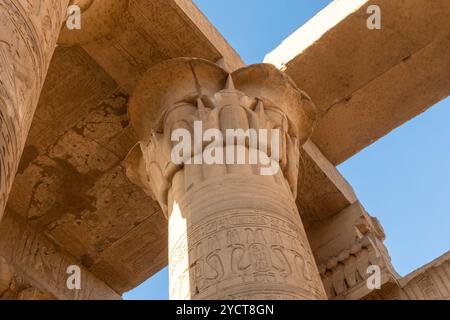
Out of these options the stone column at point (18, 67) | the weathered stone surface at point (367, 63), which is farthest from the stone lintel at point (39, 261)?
the stone column at point (18, 67)

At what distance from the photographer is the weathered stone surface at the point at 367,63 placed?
7641 millimetres

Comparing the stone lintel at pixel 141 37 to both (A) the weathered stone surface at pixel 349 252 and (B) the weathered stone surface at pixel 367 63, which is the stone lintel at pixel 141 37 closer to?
(B) the weathered stone surface at pixel 367 63

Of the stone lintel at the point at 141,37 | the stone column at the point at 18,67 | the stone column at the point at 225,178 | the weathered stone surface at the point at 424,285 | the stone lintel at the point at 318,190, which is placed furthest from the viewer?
the stone lintel at the point at 318,190

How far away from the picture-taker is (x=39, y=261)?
805cm

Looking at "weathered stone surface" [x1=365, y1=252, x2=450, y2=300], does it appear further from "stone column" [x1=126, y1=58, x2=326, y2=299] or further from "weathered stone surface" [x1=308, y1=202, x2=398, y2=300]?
"stone column" [x1=126, y1=58, x2=326, y2=299]

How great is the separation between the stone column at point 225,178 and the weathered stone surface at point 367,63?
1.00 meters

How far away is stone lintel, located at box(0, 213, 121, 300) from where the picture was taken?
7770mm

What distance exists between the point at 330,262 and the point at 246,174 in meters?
2.57

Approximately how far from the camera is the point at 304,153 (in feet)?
25.6

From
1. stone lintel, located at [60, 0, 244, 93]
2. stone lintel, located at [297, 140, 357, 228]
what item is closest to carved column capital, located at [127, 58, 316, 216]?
stone lintel, located at [60, 0, 244, 93]

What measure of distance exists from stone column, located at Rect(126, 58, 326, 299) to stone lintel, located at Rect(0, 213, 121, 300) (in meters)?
1.93

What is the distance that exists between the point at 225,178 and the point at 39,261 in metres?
3.73
